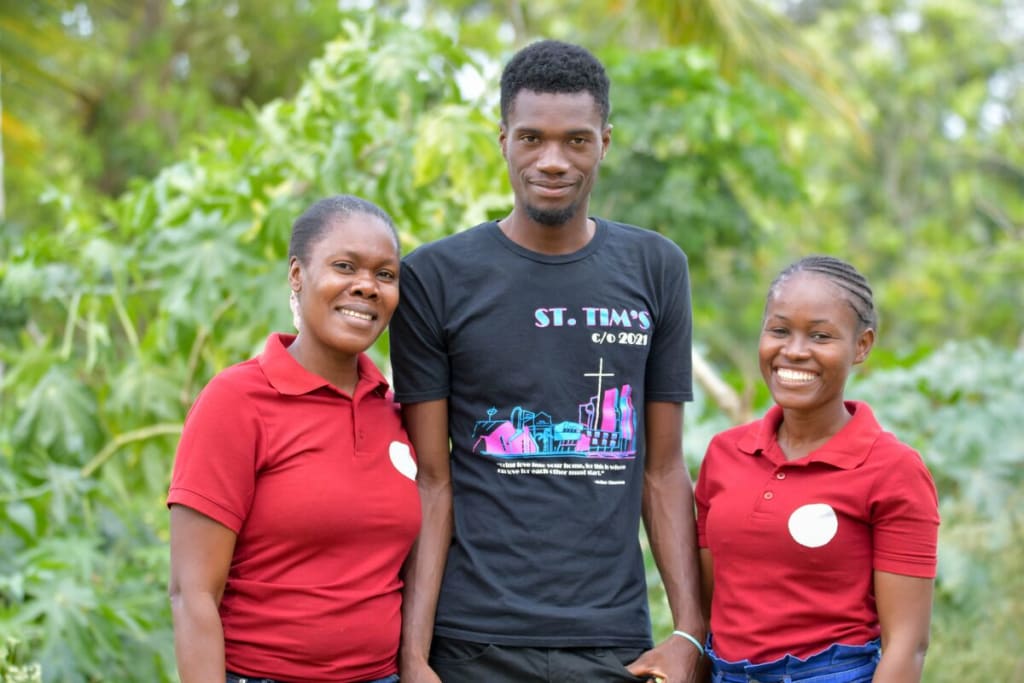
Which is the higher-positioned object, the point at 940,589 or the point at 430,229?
the point at 430,229

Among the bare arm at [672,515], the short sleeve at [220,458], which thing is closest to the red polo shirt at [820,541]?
the bare arm at [672,515]

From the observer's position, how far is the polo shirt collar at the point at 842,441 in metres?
2.71

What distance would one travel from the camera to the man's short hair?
2.79 metres

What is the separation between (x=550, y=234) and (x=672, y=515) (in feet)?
2.45

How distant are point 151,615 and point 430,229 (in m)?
1.79

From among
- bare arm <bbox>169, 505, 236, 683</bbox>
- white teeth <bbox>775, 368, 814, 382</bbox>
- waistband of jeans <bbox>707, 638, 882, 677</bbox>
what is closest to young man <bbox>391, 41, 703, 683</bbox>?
waistband of jeans <bbox>707, 638, 882, 677</bbox>

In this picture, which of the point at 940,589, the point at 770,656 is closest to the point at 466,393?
the point at 770,656

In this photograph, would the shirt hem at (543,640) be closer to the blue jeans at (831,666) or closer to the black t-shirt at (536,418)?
the black t-shirt at (536,418)

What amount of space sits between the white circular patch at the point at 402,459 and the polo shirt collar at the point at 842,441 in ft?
2.57

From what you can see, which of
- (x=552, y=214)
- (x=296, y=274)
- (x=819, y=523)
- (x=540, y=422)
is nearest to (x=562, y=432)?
(x=540, y=422)

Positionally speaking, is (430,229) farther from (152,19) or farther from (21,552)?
(152,19)

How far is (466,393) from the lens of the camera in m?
2.88

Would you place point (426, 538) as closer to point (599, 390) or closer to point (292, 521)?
point (292, 521)

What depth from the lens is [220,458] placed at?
2.55 m
